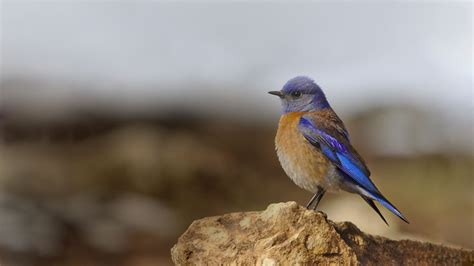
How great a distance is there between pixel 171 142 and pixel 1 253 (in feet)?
10.6

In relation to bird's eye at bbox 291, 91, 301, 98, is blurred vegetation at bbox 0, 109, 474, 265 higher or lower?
higher

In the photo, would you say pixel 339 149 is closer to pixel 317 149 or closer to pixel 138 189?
pixel 317 149

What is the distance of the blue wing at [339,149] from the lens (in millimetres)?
5285

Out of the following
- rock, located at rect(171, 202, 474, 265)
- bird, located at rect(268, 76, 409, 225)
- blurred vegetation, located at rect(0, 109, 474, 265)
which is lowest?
rock, located at rect(171, 202, 474, 265)

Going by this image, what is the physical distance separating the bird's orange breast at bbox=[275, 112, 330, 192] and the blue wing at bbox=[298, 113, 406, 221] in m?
0.05

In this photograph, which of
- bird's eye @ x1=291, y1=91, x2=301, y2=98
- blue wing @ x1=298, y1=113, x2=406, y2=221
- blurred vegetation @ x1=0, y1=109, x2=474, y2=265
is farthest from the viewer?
blurred vegetation @ x1=0, y1=109, x2=474, y2=265

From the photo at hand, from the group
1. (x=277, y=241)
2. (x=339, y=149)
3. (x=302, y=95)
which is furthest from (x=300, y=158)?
(x=277, y=241)

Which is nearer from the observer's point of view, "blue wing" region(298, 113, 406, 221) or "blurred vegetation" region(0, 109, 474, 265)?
"blue wing" region(298, 113, 406, 221)

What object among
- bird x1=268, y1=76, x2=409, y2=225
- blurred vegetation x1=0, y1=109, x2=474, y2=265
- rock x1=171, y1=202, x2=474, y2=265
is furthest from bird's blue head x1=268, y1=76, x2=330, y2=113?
blurred vegetation x1=0, y1=109, x2=474, y2=265

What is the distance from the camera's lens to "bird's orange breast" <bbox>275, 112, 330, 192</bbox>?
5.37 metres

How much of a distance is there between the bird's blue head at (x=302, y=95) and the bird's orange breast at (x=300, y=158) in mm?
71

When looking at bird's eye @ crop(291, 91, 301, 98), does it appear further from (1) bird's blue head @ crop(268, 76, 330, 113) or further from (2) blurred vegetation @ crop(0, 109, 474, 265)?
(2) blurred vegetation @ crop(0, 109, 474, 265)

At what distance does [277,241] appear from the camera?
4441mm

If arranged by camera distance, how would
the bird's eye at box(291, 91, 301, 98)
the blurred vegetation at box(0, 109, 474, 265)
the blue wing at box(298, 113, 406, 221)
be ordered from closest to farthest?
the blue wing at box(298, 113, 406, 221), the bird's eye at box(291, 91, 301, 98), the blurred vegetation at box(0, 109, 474, 265)
